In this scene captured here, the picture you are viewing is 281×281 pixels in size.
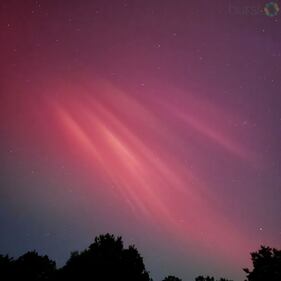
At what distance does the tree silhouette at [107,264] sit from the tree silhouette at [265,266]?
492 inches

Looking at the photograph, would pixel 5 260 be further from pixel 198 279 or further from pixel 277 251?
pixel 277 251

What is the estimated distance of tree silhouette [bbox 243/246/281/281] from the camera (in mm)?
23703

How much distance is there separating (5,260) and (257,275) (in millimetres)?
34529

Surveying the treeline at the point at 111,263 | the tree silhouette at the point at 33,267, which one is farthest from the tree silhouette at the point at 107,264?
the tree silhouette at the point at 33,267

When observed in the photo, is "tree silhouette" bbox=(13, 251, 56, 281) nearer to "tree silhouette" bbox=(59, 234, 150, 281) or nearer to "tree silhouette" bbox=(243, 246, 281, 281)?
"tree silhouette" bbox=(59, 234, 150, 281)

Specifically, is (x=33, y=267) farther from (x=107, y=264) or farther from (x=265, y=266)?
(x=265, y=266)

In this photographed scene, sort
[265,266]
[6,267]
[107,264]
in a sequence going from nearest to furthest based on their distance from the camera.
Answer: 1. [265,266]
2. [107,264]
3. [6,267]

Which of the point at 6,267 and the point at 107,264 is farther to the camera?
the point at 6,267

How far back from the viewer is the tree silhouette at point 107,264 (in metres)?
30.0

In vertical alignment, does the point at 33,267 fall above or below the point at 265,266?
above

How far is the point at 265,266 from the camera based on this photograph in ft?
79.9

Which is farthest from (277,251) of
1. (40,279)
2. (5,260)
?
(5,260)

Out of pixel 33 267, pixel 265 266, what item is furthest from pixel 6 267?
pixel 265 266

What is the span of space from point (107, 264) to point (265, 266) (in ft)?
53.5
